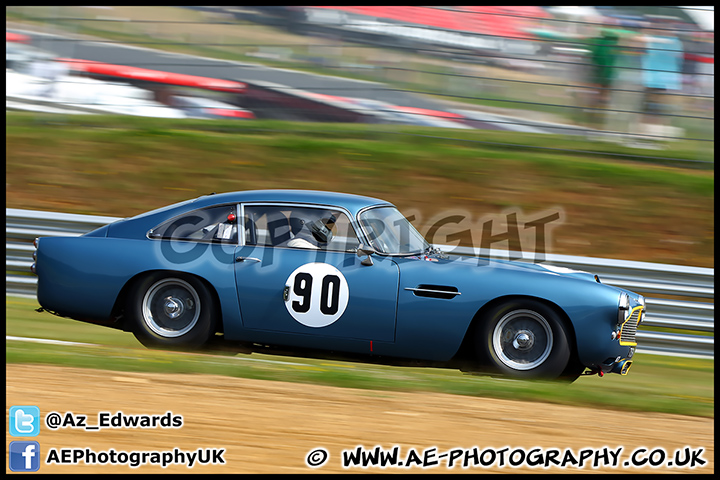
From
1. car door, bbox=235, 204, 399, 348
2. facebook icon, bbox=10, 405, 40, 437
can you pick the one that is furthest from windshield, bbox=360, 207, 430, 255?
facebook icon, bbox=10, 405, 40, 437

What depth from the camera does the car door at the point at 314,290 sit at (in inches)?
206

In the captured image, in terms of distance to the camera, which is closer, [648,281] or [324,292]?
[324,292]

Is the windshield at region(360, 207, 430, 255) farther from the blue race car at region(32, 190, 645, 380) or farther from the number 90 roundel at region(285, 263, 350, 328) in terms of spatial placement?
the number 90 roundel at region(285, 263, 350, 328)

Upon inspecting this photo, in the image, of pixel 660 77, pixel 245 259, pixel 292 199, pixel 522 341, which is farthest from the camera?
pixel 660 77

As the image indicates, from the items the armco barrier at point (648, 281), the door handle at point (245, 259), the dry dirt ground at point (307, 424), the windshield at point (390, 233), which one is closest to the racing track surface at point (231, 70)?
the armco barrier at point (648, 281)

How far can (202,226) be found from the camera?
5691 millimetres

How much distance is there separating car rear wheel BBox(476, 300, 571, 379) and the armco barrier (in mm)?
2048

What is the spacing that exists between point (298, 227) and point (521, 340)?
1.87 meters

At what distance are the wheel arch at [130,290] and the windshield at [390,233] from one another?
124 centimetres

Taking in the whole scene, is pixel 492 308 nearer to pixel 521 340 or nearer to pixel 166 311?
pixel 521 340

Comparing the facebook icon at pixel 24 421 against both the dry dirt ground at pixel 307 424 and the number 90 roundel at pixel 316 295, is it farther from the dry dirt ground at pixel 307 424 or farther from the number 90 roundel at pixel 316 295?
the number 90 roundel at pixel 316 295

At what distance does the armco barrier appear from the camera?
6.74 meters

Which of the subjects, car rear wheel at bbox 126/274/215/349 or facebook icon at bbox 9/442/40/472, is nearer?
facebook icon at bbox 9/442/40/472

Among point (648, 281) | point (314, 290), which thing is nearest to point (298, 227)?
point (314, 290)
